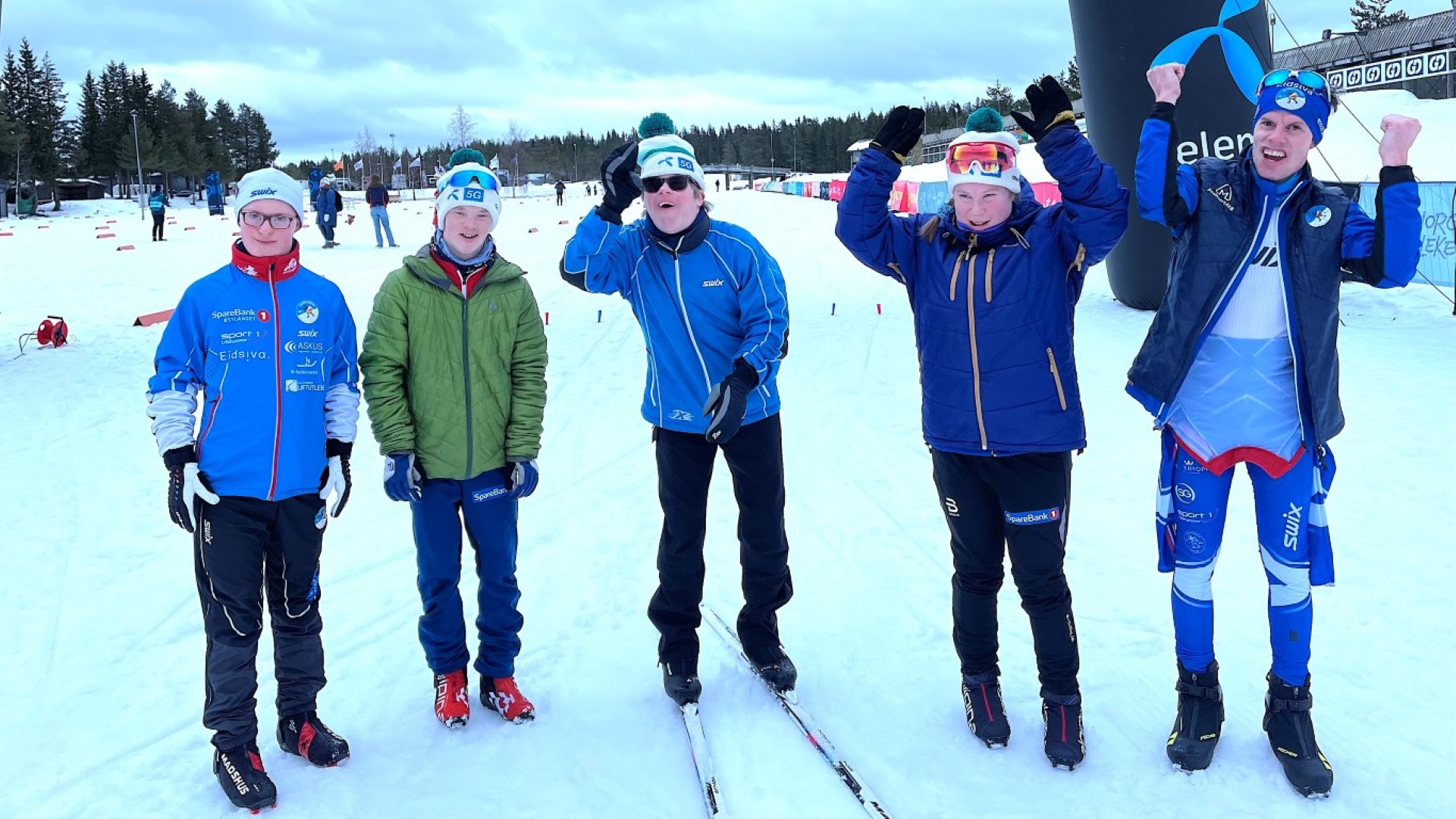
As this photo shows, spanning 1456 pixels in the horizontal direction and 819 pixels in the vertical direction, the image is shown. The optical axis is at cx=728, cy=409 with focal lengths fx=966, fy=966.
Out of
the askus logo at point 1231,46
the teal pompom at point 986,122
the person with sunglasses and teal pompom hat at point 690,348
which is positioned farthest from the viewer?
the askus logo at point 1231,46

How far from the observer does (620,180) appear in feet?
11.0

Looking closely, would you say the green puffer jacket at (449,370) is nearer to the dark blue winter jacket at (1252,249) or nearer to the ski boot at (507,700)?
the ski boot at (507,700)

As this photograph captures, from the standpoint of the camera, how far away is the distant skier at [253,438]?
114 inches

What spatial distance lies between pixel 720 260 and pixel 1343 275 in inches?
78.4

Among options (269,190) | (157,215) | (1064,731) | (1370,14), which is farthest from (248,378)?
(1370,14)

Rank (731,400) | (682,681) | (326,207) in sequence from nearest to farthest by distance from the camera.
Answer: (731,400) < (682,681) < (326,207)

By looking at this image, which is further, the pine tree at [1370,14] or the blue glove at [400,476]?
the pine tree at [1370,14]

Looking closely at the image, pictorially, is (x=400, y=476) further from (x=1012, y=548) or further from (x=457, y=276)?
(x=1012, y=548)

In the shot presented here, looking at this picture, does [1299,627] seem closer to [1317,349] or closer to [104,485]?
[1317,349]

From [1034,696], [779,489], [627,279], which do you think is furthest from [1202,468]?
[627,279]

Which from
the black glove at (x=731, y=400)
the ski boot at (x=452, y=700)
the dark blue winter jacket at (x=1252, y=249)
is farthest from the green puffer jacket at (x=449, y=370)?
the dark blue winter jacket at (x=1252, y=249)

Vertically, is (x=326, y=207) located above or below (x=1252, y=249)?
above

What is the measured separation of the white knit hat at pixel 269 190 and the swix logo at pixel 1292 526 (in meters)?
3.24

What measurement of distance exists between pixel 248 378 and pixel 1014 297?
7.78ft
